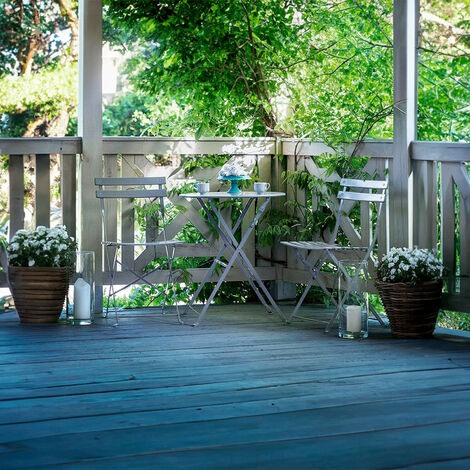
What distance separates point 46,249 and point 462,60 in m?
3.21

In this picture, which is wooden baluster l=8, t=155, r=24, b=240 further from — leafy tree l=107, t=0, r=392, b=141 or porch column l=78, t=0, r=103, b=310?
leafy tree l=107, t=0, r=392, b=141

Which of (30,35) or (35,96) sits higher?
(30,35)

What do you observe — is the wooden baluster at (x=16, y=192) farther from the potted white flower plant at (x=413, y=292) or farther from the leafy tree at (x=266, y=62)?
the potted white flower plant at (x=413, y=292)

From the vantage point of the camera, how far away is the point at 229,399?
3.32 metres

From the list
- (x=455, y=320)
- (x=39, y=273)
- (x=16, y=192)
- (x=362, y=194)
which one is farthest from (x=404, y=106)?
(x=16, y=192)

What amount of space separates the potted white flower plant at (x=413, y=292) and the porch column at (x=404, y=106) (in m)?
0.46

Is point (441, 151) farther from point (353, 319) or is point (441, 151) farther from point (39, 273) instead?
point (39, 273)

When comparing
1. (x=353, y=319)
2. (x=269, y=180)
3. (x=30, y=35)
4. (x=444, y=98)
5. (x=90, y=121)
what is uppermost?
(x=30, y=35)

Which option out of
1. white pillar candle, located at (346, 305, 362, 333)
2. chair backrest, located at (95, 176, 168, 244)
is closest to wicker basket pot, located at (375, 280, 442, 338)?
white pillar candle, located at (346, 305, 362, 333)

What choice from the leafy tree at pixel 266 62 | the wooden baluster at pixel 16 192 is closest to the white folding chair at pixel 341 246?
the leafy tree at pixel 266 62

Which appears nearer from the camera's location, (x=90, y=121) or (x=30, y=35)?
(x=90, y=121)

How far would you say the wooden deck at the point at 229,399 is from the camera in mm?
2658

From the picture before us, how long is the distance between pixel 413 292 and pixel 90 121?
2344 mm

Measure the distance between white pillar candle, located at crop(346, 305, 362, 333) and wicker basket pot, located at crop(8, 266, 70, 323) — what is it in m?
1.71
